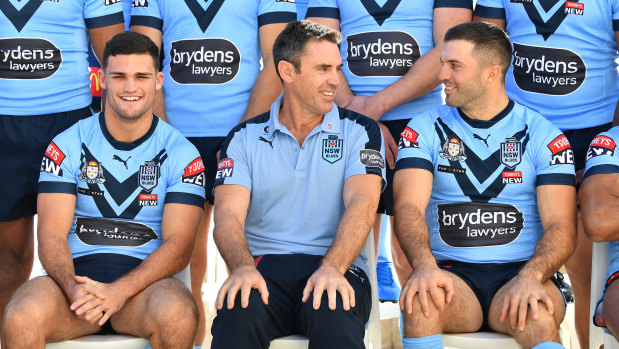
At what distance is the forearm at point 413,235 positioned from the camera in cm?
315

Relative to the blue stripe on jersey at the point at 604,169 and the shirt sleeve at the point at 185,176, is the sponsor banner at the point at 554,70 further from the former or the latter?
the shirt sleeve at the point at 185,176

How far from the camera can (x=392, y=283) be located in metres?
4.31

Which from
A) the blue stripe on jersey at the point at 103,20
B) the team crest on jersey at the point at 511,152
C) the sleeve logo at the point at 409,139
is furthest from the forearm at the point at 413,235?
the blue stripe on jersey at the point at 103,20

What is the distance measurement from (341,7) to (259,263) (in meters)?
1.30

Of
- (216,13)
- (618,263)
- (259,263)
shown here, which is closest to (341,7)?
(216,13)

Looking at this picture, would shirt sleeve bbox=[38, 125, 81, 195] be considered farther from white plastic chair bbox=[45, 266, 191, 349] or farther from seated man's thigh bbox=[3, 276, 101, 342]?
white plastic chair bbox=[45, 266, 191, 349]

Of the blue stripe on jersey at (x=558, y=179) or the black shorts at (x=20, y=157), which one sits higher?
the black shorts at (x=20, y=157)

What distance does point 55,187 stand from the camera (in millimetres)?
3402

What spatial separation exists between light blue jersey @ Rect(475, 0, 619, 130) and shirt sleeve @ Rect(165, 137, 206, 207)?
1415mm

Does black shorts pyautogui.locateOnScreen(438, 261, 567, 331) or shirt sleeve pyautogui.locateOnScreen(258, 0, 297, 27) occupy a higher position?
shirt sleeve pyautogui.locateOnScreen(258, 0, 297, 27)

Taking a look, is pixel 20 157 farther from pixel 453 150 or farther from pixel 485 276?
pixel 485 276

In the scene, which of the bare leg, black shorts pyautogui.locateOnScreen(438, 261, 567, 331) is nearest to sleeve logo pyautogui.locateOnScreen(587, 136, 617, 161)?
black shorts pyautogui.locateOnScreen(438, 261, 567, 331)

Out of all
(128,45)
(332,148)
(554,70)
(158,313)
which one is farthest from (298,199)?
(554,70)

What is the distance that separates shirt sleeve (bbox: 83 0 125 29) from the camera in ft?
12.4
